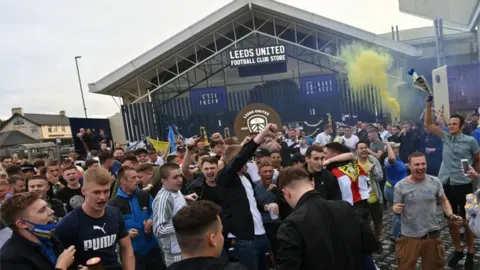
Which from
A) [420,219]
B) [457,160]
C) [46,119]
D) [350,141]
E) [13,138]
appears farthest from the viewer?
[46,119]

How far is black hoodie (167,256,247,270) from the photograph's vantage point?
5.84 feet

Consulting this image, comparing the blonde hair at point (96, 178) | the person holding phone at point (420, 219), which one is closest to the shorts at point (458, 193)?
the person holding phone at point (420, 219)

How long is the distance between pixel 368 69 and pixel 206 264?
1842 centimetres

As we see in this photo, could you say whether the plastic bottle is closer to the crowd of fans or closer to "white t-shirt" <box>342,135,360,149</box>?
the crowd of fans

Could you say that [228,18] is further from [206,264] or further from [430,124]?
[206,264]

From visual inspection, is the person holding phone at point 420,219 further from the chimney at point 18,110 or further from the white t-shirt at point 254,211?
the chimney at point 18,110

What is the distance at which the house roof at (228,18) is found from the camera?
60.7ft

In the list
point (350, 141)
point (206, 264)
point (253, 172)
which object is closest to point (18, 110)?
point (350, 141)

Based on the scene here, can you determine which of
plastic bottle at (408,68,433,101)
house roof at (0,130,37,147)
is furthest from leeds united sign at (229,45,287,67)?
house roof at (0,130,37,147)

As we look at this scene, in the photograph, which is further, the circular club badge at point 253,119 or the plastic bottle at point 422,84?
the circular club badge at point 253,119

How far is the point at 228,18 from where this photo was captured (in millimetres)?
19719

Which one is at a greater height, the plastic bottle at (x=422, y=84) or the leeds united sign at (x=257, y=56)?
the leeds united sign at (x=257, y=56)

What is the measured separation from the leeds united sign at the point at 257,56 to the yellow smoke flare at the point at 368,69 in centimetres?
347

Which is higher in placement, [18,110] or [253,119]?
[18,110]
